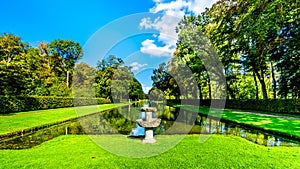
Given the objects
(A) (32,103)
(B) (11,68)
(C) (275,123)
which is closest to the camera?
(C) (275,123)

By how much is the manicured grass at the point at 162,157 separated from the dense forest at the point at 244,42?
843 centimetres

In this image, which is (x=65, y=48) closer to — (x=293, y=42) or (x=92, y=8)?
(x=92, y=8)

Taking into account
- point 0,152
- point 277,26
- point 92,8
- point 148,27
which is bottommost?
point 0,152

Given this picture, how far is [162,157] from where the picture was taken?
473 cm

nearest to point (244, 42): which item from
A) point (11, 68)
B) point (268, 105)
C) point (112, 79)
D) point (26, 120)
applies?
point (268, 105)

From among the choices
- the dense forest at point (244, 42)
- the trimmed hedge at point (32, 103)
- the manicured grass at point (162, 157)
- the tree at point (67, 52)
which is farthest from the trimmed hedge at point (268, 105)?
the tree at point (67, 52)

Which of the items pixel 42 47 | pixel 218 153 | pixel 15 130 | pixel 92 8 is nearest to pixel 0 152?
pixel 15 130

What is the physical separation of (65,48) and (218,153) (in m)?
48.1

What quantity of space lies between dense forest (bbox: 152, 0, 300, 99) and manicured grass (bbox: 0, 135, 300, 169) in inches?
332

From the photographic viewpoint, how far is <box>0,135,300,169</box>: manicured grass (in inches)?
166

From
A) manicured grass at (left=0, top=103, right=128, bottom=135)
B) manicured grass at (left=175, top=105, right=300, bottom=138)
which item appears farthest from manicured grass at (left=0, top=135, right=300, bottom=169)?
manicured grass at (left=0, top=103, right=128, bottom=135)

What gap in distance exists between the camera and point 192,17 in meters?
25.3

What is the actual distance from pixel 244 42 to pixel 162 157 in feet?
41.0

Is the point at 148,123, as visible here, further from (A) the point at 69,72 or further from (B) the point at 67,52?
(B) the point at 67,52
